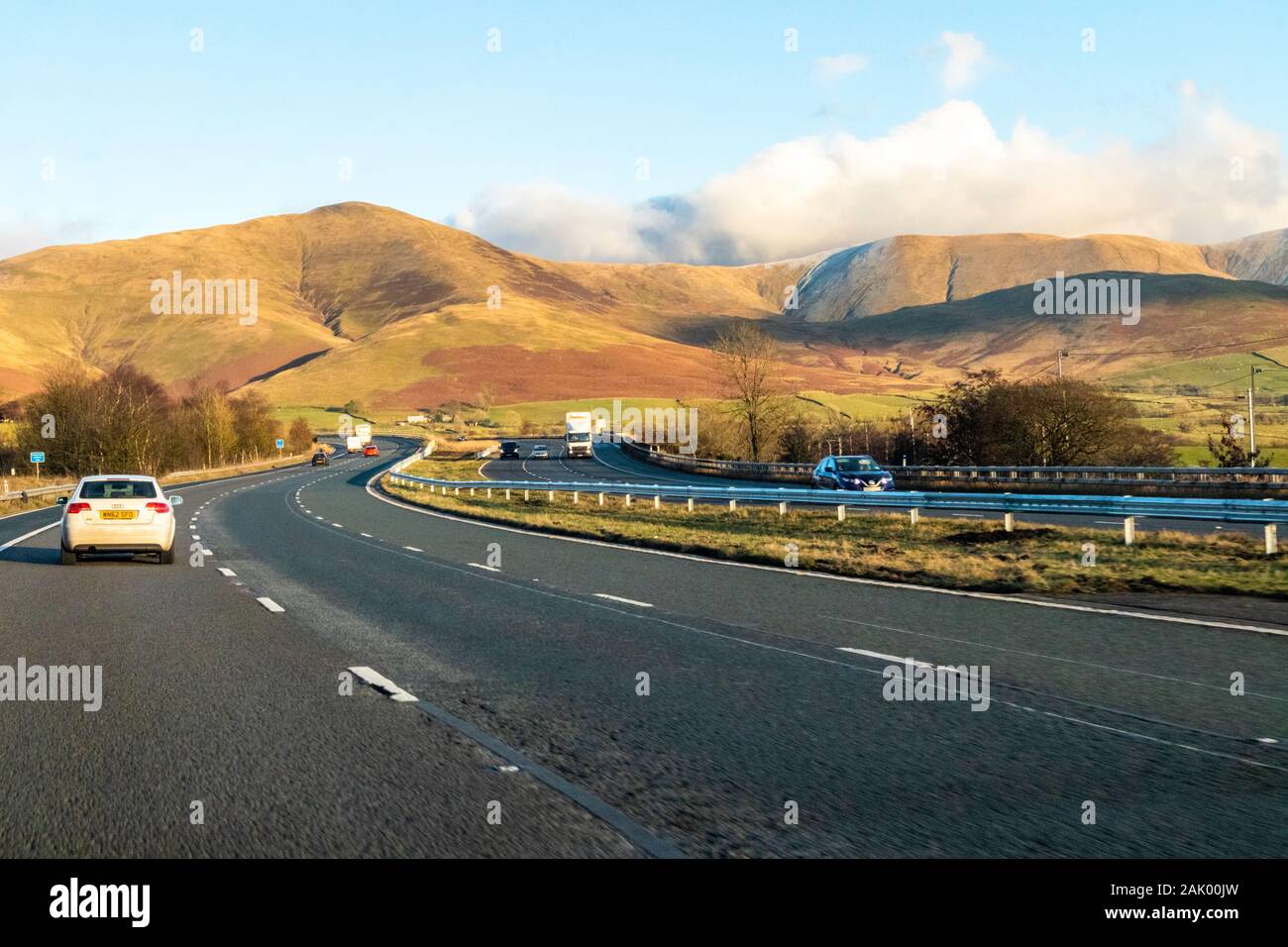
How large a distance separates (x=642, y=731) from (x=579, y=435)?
8574cm

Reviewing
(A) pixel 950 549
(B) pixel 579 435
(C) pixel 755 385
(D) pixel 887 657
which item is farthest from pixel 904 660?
(B) pixel 579 435

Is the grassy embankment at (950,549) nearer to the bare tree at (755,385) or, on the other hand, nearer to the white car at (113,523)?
the white car at (113,523)

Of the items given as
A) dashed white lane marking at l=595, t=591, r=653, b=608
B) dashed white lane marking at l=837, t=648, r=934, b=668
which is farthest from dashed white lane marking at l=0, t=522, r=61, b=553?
dashed white lane marking at l=837, t=648, r=934, b=668

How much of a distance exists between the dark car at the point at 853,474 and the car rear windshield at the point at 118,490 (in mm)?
26509

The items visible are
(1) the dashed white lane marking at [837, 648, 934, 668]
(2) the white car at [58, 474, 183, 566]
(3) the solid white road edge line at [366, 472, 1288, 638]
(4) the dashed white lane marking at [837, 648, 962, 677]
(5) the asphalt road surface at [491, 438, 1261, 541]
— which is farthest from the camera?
(5) the asphalt road surface at [491, 438, 1261, 541]

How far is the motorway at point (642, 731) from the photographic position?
17.9 ft

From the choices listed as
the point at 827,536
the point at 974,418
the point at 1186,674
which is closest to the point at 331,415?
the point at 974,418

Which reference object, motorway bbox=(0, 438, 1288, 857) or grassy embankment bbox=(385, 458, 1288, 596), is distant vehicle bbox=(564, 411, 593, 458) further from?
motorway bbox=(0, 438, 1288, 857)

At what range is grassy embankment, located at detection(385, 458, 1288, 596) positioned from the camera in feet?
53.3

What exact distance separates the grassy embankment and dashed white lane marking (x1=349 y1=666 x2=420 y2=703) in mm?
9008

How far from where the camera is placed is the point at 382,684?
9.32 meters
